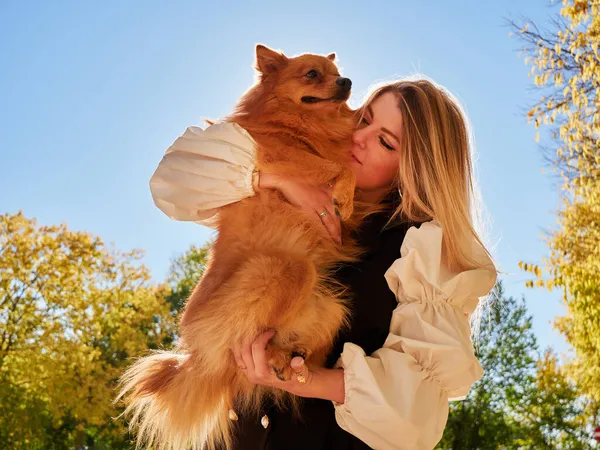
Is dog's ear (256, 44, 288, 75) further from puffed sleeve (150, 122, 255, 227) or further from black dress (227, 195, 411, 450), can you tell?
black dress (227, 195, 411, 450)

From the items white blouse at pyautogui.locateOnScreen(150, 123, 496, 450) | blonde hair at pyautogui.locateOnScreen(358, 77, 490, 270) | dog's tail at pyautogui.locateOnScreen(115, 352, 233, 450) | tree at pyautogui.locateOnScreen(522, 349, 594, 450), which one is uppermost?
tree at pyautogui.locateOnScreen(522, 349, 594, 450)

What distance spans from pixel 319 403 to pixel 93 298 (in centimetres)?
1461

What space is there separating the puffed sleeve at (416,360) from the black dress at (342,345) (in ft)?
0.43

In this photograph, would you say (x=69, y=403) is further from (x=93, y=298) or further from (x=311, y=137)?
(x=311, y=137)

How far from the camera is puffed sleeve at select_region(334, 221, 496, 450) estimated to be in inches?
114

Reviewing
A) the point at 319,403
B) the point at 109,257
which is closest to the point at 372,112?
the point at 319,403

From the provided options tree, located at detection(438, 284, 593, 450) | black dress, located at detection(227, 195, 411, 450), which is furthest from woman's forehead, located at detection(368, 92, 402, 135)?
tree, located at detection(438, 284, 593, 450)

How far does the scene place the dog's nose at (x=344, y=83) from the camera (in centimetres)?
382

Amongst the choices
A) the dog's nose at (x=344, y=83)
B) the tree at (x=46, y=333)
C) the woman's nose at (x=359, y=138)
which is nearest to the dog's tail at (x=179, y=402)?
the woman's nose at (x=359, y=138)

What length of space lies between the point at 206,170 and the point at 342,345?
119 cm

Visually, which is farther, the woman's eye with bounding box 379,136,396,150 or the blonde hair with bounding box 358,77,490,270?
the woman's eye with bounding box 379,136,396,150

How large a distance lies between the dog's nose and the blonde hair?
21cm

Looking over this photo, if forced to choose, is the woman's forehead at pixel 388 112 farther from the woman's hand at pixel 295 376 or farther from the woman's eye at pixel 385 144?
the woman's hand at pixel 295 376

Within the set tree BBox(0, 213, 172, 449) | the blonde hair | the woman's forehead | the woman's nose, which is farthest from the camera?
tree BBox(0, 213, 172, 449)
